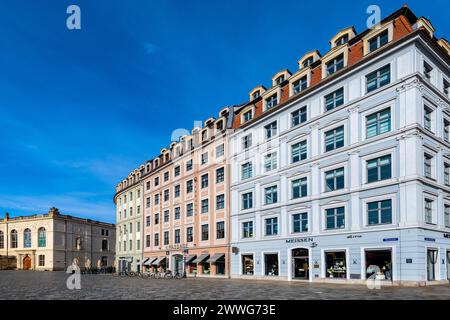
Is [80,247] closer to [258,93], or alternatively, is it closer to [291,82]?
[258,93]

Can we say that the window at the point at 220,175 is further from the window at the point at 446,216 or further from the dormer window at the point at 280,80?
the window at the point at 446,216

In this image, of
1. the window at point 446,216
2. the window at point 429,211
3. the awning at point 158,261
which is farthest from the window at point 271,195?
the awning at point 158,261

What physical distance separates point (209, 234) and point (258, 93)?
651 inches

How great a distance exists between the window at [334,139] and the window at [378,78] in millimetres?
3842

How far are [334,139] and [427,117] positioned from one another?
273 inches

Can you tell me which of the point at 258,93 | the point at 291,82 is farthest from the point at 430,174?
the point at 258,93

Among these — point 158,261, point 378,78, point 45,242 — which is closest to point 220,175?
point 158,261

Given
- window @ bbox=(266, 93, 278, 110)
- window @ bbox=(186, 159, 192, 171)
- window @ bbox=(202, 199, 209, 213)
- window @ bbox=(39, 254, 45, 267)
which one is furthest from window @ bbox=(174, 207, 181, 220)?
window @ bbox=(39, 254, 45, 267)

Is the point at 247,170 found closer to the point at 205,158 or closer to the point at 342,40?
the point at 205,158

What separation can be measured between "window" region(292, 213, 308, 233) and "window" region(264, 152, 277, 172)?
5482 millimetres

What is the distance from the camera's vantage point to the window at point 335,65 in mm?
34350

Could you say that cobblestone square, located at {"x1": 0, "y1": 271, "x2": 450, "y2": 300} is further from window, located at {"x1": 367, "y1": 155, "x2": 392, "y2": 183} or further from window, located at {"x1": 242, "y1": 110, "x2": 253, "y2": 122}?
window, located at {"x1": 242, "y1": 110, "x2": 253, "y2": 122}

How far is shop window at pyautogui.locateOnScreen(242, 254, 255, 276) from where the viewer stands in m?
41.9

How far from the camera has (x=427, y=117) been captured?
98.8 feet
